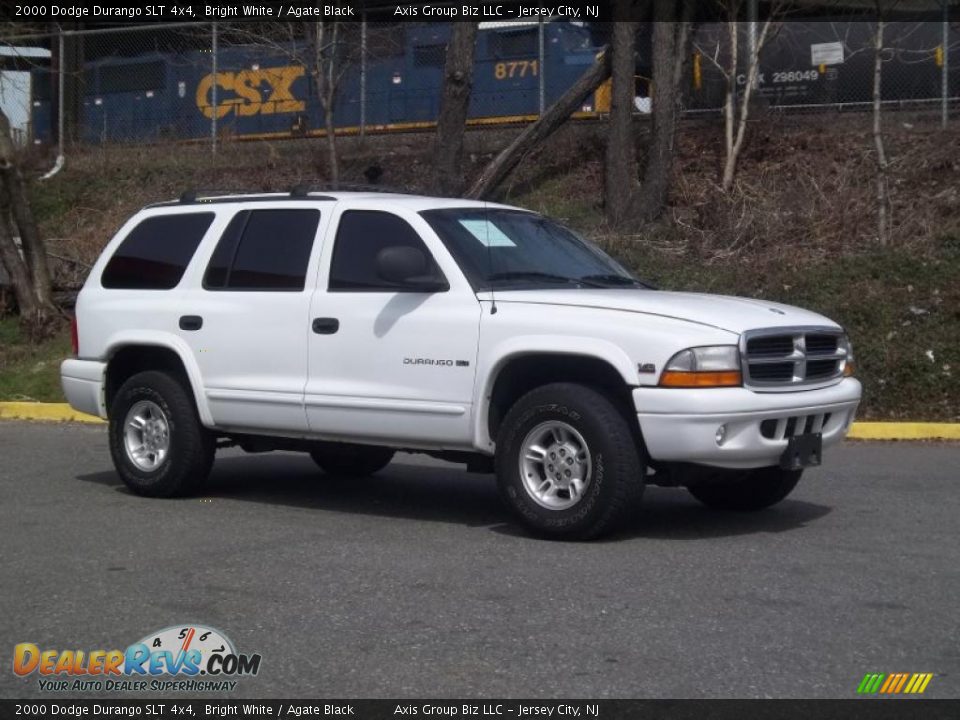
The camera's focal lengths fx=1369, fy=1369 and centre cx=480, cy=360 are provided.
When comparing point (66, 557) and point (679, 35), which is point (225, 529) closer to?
point (66, 557)

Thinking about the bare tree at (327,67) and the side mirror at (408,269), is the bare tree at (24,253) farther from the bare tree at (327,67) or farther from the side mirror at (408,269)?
the side mirror at (408,269)

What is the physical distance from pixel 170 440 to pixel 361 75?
48.9ft

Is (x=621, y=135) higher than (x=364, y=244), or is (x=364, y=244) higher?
(x=621, y=135)

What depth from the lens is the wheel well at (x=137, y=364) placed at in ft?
30.0

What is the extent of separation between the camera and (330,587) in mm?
6535

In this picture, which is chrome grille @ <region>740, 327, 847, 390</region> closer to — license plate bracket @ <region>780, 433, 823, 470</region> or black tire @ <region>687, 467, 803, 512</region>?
license plate bracket @ <region>780, 433, 823, 470</region>

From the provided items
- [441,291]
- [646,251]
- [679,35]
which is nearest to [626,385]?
[441,291]

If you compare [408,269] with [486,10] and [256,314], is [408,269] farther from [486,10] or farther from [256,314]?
[486,10]

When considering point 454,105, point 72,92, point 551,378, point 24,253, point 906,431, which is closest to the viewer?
point 551,378

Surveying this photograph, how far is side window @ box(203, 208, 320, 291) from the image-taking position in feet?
28.2

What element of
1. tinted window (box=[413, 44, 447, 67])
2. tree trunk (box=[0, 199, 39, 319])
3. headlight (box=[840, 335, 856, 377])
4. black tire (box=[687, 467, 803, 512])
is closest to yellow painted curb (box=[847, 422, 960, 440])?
black tire (box=[687, 467, 803, 512])

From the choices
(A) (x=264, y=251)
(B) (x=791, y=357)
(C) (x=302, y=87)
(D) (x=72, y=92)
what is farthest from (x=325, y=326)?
(D) (x=72, y=92)

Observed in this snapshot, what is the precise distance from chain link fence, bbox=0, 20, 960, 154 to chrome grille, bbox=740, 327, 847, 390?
12133 millimetres
